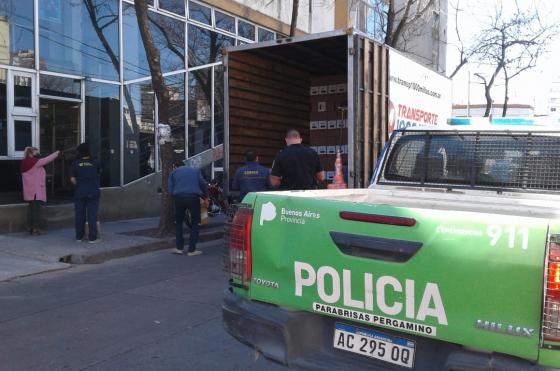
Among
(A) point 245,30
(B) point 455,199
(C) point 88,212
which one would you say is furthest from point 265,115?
(A) point 245,30

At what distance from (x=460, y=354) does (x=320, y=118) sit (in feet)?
28.1

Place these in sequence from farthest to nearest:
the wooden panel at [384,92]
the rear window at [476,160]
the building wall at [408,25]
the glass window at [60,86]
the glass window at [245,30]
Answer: the building wall at [408,25] → the glass window at [245,30] → the glass window at [60,86] → the wooden panel at [384,92] → the rear window at [476,160]

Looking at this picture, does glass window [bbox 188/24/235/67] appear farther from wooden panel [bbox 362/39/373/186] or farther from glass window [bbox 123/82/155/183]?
wooden panel [bbox 362/39/373/186]

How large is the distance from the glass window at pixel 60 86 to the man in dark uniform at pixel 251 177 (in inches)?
198

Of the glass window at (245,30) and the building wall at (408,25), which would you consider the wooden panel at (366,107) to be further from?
the glass window at (245,30)


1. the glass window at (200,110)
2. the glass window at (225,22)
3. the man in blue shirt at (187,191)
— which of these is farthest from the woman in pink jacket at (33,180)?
the glass window at (225,22)

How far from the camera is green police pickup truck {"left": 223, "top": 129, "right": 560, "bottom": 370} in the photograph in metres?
2.47

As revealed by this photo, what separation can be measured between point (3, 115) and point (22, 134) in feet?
1.75

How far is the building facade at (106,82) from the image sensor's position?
35.5ft

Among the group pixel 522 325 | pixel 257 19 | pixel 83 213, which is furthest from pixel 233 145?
pixel 257 19

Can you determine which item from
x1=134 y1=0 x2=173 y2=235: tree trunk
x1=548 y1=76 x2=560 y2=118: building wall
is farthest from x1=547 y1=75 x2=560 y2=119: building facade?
x1=134 y1=0 x2=173 y2=235: tree trunk

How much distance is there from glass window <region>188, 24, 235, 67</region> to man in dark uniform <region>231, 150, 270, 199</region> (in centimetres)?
662

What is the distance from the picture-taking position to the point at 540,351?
243cm

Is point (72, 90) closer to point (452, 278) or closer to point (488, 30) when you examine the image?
point (452, 278)
